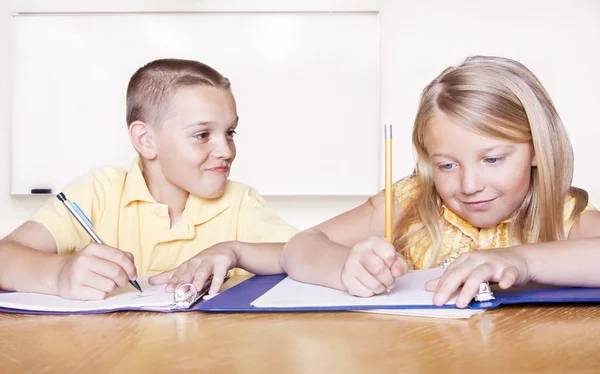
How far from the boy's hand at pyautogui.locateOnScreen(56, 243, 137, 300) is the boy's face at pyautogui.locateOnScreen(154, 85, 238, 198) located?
Result: 0.58m

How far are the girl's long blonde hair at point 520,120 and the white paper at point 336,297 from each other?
348 millimetres

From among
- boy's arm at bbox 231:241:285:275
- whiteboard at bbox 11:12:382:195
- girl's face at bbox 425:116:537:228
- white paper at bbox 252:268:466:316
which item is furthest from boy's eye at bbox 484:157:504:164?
whiteboard at bbox 11:12:382:195

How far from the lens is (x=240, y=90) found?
12.4 feet

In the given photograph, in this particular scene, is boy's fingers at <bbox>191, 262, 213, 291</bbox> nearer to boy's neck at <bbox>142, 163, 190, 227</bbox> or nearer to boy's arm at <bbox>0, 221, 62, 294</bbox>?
boy's arm at <bbox>0, 221, 62, 294</bbox>

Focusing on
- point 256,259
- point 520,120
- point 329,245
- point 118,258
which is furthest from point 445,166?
point 118,258

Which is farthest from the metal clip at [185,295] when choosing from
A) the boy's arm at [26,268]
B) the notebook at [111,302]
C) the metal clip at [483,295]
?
the metal clip at [483,295]

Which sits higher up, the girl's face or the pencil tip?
the girl's face

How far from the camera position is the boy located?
1438 millimetres

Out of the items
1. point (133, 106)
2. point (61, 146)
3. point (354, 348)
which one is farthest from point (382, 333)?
point (61, 146)

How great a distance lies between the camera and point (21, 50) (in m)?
3.79

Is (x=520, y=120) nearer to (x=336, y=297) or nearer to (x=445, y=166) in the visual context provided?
(x=445, y=166)

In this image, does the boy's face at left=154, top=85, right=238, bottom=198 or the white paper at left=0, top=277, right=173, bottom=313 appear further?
the boy's face at left=154, top=85, right=238, bottom=198

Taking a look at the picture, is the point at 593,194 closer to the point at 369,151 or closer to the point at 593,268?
the point at 369,151

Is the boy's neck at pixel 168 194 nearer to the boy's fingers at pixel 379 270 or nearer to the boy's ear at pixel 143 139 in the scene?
the boy's ear at pixel 143 139
